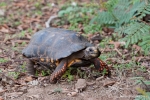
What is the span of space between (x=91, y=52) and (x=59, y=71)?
59cm

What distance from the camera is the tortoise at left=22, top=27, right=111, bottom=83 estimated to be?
5297 mm

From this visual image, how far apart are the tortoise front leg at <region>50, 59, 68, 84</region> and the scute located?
12 centimetres

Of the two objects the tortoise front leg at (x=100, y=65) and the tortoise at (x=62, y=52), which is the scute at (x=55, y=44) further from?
the tortoise front leg at (x=100, y=65)

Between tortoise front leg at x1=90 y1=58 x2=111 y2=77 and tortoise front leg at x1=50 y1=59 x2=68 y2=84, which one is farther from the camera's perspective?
tortoise front leg at x1=90 y1=58 x2=111 y2=77

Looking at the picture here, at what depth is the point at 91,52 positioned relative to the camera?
523 centimetres

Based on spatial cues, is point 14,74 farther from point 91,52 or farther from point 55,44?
point 91,52

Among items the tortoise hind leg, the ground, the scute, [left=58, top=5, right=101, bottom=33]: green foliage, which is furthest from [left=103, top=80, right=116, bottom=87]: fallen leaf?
[left=58, top=5, right=101, bottom=33]: green foliage

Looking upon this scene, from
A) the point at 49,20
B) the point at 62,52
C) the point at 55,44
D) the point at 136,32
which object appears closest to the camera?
the point at 136,32

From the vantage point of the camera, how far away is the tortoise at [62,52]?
530 cm

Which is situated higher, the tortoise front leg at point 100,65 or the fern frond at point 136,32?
the fern frond at point 136,32

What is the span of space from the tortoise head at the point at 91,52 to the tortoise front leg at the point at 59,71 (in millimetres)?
373

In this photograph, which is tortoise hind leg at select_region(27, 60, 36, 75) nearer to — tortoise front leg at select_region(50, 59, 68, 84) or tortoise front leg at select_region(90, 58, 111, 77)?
tortoise front leg at select_region(50, 59, 68, 84)

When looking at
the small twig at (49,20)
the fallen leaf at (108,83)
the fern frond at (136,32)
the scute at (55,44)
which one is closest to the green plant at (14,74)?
the scute at (55,44)

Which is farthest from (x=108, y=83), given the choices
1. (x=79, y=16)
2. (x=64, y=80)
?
(x=79, y=16)
